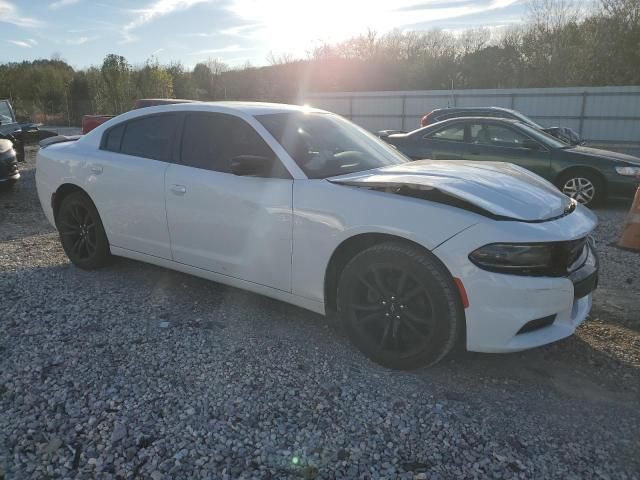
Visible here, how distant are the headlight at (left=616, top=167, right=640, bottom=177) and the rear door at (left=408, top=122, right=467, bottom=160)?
2312 millimetres

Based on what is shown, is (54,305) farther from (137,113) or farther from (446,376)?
(446,376)

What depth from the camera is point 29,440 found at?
2496mm

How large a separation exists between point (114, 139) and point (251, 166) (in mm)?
1840

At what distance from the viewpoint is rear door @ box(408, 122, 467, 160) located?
28.0ft

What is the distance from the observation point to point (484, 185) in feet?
10.5

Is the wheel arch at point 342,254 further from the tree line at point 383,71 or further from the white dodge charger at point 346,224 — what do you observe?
the tree line at point 383,71

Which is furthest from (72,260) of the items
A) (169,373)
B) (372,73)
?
(372,73)

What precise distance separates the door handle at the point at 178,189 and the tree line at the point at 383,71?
1116 inches

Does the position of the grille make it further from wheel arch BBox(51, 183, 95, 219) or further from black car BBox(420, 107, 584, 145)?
black car BBox(420, 107, 584, 145)

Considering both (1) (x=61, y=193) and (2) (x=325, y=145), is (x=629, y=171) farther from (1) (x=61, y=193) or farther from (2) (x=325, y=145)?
(1) (x=61, y=193)

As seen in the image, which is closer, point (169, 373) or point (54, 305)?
point (169, 373)

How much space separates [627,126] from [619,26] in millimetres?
8277

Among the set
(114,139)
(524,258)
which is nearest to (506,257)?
(524,258)

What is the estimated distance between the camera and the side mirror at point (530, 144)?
26.8ft
